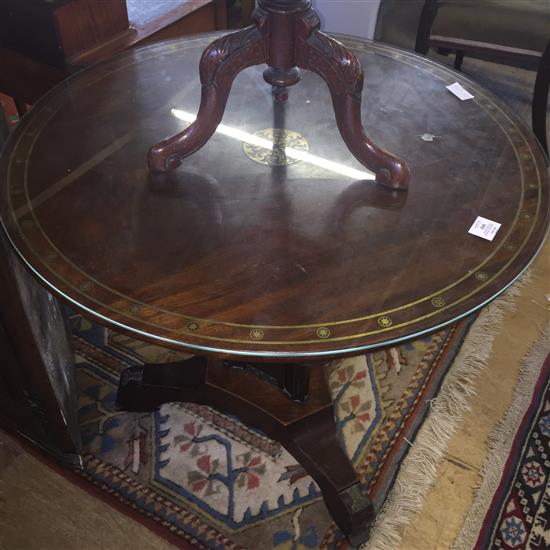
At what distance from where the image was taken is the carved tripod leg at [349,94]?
0.98 metres

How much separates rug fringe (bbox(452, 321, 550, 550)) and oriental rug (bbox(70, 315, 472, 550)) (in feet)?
0.52

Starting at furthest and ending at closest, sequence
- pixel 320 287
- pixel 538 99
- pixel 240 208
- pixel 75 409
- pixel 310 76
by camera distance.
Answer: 1. pixel 538 99
2. pixel 75 409
3. pixel 310 76
4. pixel 240 208
5. pixel 320 287

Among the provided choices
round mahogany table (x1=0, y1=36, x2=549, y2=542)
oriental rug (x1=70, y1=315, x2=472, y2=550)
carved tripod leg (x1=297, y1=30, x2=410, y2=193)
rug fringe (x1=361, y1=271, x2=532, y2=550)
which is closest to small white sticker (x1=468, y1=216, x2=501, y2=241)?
round mahogany table (x1=0, y1=36, x2=549, y2=542)

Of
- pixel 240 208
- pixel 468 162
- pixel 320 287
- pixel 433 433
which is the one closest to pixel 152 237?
pixel 240 208

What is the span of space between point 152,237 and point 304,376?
0.42 meters

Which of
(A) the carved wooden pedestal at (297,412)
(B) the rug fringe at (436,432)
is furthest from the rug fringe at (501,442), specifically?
(A) the carved wooden pedestal at (297,412)

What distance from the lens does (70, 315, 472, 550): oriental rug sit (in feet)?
4.08

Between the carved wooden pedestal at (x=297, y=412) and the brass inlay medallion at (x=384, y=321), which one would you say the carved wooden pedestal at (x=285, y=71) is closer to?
the brass inlay medallion at (x=384, y=321)

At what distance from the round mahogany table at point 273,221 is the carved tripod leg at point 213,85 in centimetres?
3

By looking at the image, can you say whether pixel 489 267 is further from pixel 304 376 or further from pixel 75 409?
pixel 75 409

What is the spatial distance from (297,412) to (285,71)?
61 centimetres

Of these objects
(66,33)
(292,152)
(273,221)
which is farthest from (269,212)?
(66,33)

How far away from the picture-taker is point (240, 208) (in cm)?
97

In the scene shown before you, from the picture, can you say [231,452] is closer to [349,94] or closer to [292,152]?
[292,152]
